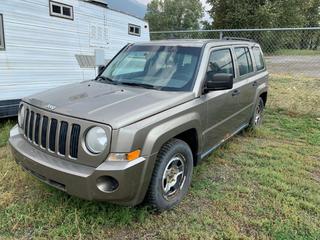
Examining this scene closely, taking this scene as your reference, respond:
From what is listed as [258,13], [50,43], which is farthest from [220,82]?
[258,13]

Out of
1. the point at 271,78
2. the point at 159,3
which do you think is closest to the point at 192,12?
the point at 159,3

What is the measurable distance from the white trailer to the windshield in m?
2.03

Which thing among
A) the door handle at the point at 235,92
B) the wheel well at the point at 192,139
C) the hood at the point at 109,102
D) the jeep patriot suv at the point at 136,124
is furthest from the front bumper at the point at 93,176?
the door handle at the point at 235,92

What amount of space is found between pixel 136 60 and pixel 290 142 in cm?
321

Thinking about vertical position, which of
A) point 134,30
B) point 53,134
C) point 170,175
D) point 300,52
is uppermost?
point 134,30

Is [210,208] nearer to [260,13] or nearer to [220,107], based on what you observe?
[220,107]

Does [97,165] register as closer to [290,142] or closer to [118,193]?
[118,193]

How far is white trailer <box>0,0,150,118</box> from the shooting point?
5.14m

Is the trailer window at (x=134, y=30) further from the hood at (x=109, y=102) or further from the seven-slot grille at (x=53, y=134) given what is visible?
the seven-slot grille at (x=53, y=134)

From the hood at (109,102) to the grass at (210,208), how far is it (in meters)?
1.03

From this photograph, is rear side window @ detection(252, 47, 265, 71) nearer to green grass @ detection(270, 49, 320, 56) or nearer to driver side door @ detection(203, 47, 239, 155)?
driver side door @ detection(203, 47, 239, 155)

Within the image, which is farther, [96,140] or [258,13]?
[258,13]

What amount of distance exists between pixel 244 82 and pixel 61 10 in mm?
3811

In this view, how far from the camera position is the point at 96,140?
2574 millimetres
